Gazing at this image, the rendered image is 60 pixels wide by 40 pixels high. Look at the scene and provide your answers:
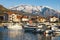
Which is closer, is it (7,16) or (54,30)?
(54,30)

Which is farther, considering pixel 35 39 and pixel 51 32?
pixel 51 32

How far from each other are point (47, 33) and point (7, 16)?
221 ft

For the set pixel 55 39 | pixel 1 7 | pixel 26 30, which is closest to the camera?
pixel 55 39

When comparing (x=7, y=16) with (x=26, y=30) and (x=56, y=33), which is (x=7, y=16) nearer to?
(x=26, y=30)

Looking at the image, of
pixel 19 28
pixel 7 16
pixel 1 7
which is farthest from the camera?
pixel 1 7

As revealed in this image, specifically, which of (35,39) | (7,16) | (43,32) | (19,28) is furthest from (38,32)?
(7,16)

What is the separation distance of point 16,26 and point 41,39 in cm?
2780

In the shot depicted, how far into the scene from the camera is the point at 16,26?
2360 inches

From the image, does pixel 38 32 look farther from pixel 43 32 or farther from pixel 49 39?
pixel 49 39

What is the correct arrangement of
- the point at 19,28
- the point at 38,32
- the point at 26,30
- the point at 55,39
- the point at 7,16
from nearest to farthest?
the point at 55,39 → the point at 38,32 → the point at 26,30 → the point at 19,28 → the point at 7,16

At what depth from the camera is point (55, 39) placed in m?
31.5

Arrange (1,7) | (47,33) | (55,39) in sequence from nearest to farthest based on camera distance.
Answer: (55,39)
(47,33)
(1,7)

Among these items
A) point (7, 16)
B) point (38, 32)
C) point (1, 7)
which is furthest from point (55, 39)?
point (1, 7)

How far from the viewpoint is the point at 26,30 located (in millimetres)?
48625
